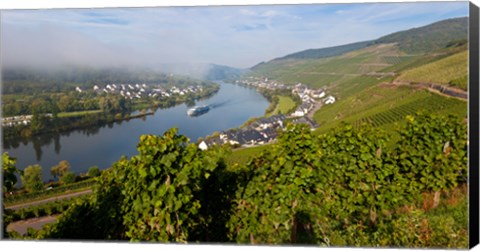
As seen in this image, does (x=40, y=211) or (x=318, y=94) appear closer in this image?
(x=40, y=211)

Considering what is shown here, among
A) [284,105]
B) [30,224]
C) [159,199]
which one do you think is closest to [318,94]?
[284,105]

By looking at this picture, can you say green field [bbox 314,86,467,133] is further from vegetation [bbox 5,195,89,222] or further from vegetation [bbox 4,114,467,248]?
vegetation [bbox 5,195,89,222]

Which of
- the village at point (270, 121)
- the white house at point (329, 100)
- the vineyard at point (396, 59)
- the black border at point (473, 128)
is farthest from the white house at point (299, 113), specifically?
the black border at point (473, 128)

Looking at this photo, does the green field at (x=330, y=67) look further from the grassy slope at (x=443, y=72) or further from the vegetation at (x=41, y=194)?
the vegetation at (x=41, y=194)

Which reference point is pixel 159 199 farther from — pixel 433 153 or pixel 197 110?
pixel 433 153

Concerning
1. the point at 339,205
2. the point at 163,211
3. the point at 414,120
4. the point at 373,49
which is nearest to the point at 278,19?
the point at 373,49

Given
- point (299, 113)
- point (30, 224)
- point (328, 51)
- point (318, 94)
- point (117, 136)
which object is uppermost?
point (328, 51)
